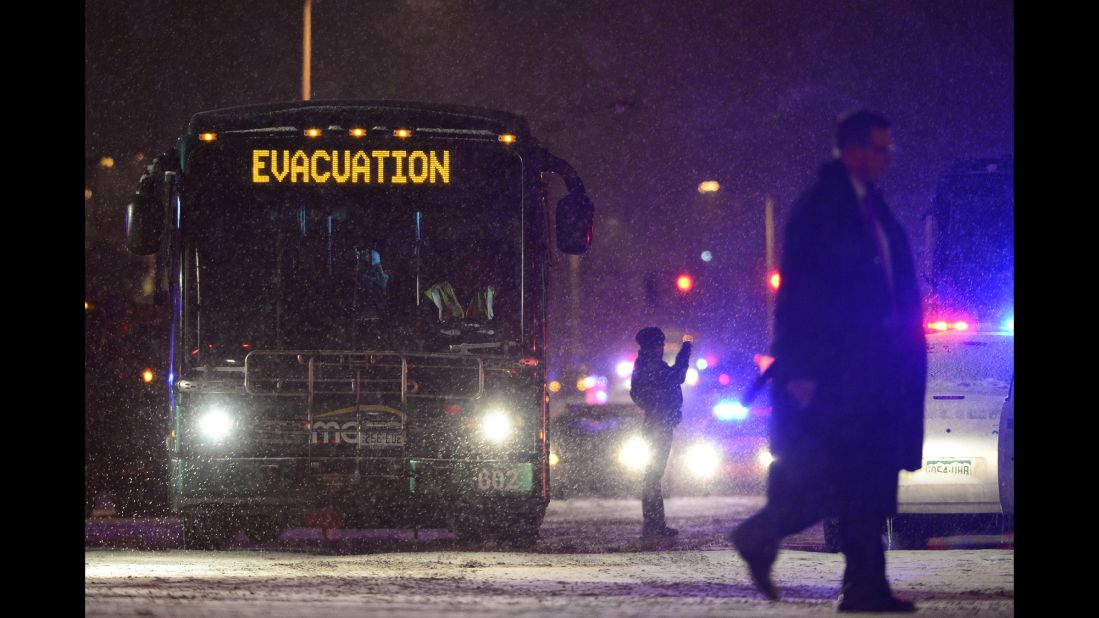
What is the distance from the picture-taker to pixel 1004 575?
959 cm

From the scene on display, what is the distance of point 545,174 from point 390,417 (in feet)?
8.19

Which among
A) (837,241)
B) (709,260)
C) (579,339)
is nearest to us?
(837,241)

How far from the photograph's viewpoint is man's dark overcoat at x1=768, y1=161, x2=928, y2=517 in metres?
7.28

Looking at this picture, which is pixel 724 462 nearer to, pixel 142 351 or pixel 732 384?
pixel 732 384

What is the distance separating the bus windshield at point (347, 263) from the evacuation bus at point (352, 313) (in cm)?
1

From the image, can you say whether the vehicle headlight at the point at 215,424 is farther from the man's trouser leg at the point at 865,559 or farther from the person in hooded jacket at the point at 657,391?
the man's trouser leg at the point at 865,559

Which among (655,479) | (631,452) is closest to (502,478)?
(655,479)

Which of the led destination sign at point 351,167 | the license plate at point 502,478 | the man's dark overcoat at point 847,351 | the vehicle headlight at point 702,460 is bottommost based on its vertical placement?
the vehicle headlight at point 702,460

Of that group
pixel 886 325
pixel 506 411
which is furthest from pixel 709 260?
pixel 886 325

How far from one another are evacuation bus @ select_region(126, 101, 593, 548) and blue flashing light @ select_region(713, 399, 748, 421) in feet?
23.7

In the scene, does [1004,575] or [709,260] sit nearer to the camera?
[1004,575]

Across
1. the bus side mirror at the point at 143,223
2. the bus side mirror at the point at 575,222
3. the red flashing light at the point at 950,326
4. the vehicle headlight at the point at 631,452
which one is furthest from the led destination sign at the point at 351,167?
the vehicle headlight at the point at 631,452

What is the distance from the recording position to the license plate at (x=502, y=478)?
12336 mm

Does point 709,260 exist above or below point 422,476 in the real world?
above
